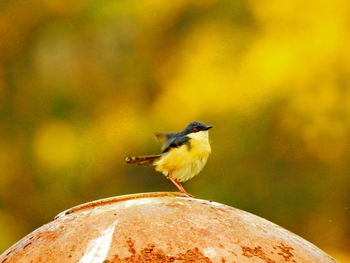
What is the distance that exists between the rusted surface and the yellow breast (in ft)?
9.61

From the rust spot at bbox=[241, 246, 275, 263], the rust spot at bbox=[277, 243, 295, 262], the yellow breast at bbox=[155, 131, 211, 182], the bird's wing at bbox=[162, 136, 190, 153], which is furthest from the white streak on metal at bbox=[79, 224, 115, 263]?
the bird's wing at bbox=[162, 136, 190, 153]

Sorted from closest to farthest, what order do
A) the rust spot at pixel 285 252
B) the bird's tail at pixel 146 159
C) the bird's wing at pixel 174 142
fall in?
1. the rust spot at pixel 285 252
2. the bird's wing at pixel 174 142
3. the bird's tail at pixel 146 159

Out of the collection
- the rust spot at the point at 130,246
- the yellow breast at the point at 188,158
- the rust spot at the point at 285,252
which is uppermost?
the rust spot at the point at 130,246

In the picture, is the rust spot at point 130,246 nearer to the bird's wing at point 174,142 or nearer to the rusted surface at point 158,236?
the rusted surface at point 158,236

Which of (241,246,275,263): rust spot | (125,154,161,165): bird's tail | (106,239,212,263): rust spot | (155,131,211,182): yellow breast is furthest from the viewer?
(125,154,161,165): bird's tail

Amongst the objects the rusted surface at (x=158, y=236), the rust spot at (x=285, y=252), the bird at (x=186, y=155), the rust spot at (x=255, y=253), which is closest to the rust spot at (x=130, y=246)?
the rusted surface at (x=158, y=236)

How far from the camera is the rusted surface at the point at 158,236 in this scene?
12.2 feet

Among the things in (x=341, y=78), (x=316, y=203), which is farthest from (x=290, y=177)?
(x=341, y=78)

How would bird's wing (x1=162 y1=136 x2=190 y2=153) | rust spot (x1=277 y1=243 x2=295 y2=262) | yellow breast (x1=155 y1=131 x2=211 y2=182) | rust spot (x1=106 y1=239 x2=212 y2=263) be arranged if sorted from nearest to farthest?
rust spot (x1=106 y1=239 x2=212 y2=263), rust spot (x1=277 y1=243 x2=295 y2=262), yellow breast (x1=155 y1=131 x2=211 y2=182), bird's wing (x1=162 y1=136 x2=190 y2=153)

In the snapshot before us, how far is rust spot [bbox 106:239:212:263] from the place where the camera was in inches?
144

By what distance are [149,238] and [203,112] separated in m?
13.4

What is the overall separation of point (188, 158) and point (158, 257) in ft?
12.1

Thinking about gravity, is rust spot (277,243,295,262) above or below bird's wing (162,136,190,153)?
above

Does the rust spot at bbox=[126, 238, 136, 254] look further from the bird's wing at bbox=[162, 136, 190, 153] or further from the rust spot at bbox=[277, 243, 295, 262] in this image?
the bird's wing at bbox=[162, 136, 190, 153]
